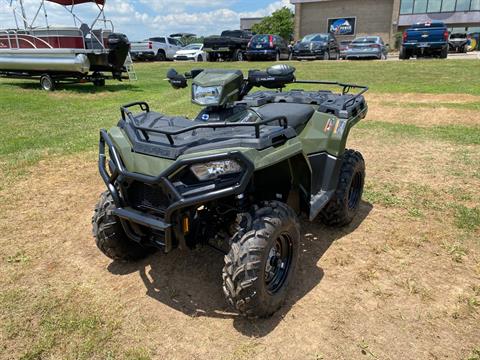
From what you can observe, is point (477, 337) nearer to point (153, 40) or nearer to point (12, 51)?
point (12, 51)

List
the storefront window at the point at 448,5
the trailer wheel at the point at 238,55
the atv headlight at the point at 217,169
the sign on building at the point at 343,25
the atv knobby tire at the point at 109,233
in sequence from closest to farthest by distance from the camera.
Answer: the atv headlight at the point at 217,169, the atv knobby tire at the point at 109,233, the trailer wheel at the point at 238,55, the storefront window at the point at 448,5, the sign on building at the point at 343,25

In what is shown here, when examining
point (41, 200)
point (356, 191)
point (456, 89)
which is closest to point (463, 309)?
point (356, 191)

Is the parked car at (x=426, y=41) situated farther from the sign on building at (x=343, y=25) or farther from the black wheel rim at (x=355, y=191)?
Answer: the sign on building at (x=343, y=25)

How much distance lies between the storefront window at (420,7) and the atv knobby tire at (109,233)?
5410 cm

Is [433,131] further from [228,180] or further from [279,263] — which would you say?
[228,180]

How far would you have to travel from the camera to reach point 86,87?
13.3m

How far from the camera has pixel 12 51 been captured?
12.6m

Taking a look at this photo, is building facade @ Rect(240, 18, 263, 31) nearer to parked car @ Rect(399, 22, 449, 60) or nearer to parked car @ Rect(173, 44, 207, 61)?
parked car @ Rect(173, 44, 207, 61)

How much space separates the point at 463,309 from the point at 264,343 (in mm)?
1324

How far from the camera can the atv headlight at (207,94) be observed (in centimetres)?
269

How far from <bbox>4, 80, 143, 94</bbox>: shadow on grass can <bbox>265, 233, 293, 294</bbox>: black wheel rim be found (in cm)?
1100

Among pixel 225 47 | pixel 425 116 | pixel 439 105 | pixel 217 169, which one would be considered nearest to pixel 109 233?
pixel 217 169

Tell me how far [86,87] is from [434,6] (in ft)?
155

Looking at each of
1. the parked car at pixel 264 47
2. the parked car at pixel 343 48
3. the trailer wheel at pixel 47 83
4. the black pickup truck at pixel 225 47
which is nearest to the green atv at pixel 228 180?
the trailer wheel at pixel 47 83
